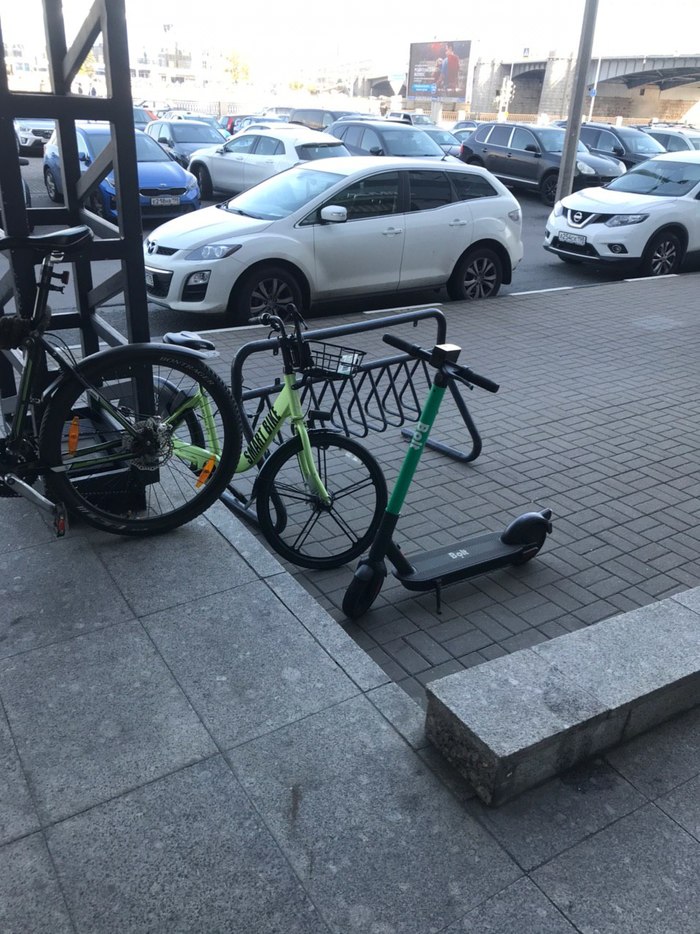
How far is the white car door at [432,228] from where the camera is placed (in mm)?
9469

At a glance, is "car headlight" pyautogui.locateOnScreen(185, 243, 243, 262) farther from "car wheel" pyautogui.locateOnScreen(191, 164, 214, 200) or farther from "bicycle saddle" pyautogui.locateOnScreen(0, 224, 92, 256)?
"car wheel" pyautogui.locateOnScreen(191, 164, 214, 200)

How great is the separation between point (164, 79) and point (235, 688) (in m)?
118

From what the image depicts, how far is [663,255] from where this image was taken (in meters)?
12.3

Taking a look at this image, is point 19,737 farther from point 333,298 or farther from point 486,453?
point 333,298

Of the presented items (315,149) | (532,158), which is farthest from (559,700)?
(532,158)


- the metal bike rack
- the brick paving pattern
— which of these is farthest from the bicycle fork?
the brick paving pattern

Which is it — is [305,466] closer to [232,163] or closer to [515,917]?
[515,917]

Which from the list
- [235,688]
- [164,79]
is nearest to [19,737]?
[235,688]

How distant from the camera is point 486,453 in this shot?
229 inches

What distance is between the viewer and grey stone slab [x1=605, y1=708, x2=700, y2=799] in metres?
2.76

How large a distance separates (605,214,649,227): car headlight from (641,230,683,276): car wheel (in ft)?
1.28

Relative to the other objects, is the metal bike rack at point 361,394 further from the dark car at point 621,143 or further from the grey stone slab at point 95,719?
the dark car at point 621,143

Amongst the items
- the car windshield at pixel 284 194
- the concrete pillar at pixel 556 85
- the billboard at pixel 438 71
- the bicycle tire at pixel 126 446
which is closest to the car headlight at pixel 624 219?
the car windshield at pixel 284 194

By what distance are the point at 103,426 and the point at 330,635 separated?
1.62 m
